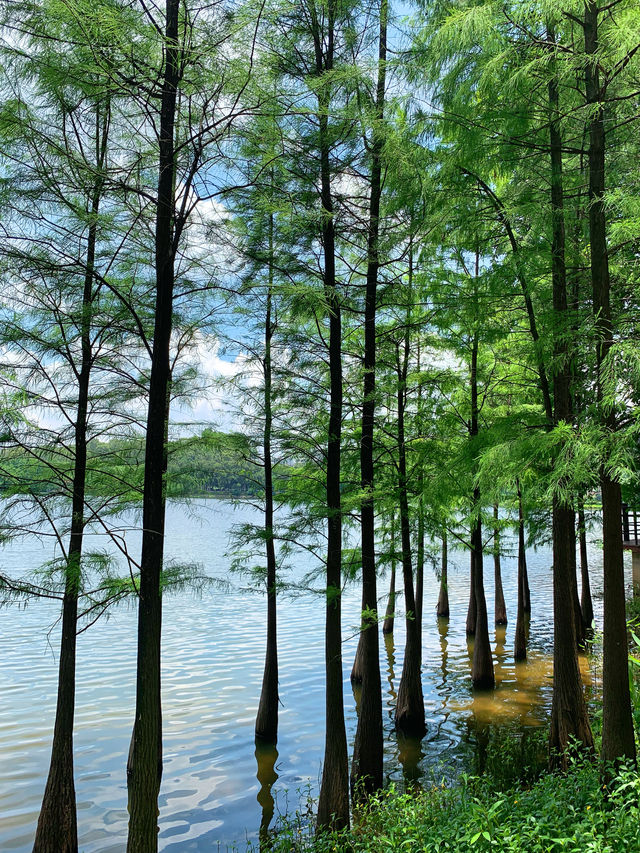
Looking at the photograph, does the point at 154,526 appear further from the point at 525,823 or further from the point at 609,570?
the point at 609,570

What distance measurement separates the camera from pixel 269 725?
13828 millimetres

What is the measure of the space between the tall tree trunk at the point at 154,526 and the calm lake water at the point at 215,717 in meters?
3.94

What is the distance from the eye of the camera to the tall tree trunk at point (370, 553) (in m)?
10.6

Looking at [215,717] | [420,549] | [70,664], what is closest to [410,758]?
[420,549]

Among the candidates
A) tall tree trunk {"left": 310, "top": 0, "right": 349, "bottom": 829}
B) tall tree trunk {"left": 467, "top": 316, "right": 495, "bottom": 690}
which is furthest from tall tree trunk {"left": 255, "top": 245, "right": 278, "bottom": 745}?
tall tree trunk {"left": 467, "top": 316, "right": 495, "bottom": 690}

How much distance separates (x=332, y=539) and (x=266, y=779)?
224 inches

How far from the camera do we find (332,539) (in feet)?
33.1

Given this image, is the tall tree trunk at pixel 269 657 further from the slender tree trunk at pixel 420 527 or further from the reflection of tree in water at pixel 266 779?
the slender tree trunk at pixel 420 527

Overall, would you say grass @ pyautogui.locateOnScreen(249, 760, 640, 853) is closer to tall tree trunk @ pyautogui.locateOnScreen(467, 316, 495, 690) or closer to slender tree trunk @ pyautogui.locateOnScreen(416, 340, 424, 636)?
slender tree trunk @ pyautogui.locateOnScreen(416, 340, 424, 636)

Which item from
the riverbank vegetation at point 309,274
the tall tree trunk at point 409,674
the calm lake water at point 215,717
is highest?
the riverbank vegetation at point 309,274

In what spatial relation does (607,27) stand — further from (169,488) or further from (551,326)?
(169,488)

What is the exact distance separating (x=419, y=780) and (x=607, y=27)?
12287mm

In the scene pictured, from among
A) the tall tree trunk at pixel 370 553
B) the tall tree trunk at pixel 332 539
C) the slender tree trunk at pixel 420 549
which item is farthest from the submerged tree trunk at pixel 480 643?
the tall tree trunk at pixel 332 539

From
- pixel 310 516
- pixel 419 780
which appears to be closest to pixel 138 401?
pixel 310 516
